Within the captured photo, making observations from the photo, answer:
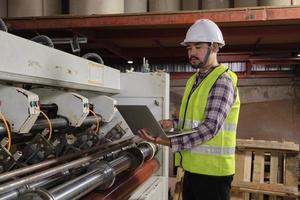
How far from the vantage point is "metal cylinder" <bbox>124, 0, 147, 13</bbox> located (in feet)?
9.39

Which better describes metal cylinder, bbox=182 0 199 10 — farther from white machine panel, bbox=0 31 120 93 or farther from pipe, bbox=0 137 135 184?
pipe, bbox=0 137 135 184

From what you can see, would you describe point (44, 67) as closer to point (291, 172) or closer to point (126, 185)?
point (126, 185)

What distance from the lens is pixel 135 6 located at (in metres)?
2.87

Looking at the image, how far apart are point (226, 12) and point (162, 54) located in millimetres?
1755

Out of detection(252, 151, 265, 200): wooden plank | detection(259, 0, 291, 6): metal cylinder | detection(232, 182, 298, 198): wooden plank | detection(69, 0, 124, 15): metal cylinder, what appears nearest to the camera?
detection(259, 0, 291, 6): metal cylinder

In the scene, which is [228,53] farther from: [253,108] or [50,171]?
[50,171]

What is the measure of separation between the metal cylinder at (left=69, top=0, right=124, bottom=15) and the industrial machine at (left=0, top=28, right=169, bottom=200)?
565 mm

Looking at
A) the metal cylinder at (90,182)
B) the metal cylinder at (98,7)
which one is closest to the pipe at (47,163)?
the metal cylinder at (90,182)

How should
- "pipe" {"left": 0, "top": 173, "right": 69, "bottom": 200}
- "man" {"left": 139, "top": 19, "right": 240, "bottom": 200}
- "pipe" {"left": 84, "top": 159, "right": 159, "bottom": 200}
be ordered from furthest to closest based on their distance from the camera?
"man" {"left": 139, "top": 19, "right": 240, "bottom": 200}, "pipe" {"left": 84, "top": 159, "right": 159, "bottom": 200}, "pipe" {"left": 0, "top": 173, "right": 69, "bottom": 200}

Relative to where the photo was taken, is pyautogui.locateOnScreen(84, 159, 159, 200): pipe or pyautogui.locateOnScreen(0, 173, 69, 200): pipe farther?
pyautogui.locateOnScreen(84, 159, 159, 200): pipe

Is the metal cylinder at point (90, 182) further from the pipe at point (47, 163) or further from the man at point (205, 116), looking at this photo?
the man at point (205, 116)

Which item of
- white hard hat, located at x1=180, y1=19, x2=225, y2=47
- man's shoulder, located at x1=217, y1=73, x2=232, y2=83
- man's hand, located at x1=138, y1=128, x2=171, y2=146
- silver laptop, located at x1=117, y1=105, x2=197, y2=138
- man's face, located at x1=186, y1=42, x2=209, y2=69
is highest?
white hard hat, located at x1=180, y1=19, x2=225, y2=47

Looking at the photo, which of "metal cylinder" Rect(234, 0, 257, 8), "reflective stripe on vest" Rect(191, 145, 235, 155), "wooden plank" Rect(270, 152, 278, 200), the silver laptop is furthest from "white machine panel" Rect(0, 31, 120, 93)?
"wooden plank" Rect(270, 152, 278, 200)

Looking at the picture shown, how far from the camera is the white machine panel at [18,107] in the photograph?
1.37 meters
